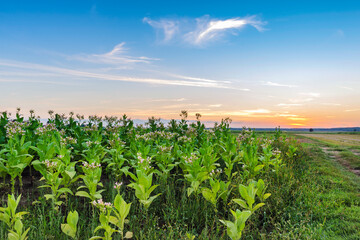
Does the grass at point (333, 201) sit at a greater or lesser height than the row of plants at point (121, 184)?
lesser

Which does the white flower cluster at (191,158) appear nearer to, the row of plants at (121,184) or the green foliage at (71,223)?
the row of plants at (121,184)

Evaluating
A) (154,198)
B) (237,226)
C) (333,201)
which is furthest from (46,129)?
(333,201)


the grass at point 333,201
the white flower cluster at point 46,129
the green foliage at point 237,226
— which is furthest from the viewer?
the white flower cluster at point 46,129

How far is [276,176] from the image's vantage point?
7.02 m

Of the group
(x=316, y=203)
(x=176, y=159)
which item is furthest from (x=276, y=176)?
(x=176, y=159)

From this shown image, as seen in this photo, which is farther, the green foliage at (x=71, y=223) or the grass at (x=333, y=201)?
the grass at (x=333, y=201)

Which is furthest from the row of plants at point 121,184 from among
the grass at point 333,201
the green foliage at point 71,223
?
the grass at point 333,201

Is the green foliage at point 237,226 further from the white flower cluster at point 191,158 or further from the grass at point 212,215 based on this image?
the white flower cluster at point 191,158

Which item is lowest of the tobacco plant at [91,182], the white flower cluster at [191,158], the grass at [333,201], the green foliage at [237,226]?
the grass at [333,201]

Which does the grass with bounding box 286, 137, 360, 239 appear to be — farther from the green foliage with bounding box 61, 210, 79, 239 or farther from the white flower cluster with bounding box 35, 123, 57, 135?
the white flower cluster with bounding box 35, 123, 57, 135

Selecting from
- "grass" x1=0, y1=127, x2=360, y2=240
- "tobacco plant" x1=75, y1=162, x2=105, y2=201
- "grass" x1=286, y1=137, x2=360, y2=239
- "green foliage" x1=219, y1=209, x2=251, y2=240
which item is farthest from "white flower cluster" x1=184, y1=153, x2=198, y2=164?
"grass" x1=286, y1=137, x2=360, y2=239

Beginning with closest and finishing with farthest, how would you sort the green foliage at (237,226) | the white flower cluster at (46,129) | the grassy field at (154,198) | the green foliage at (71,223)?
the green foliage at (71,223)
the green foliage at (237,226)
the grassy field at (154,198)
the white flower cluster at (46,129)

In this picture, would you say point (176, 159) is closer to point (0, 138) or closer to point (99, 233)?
point (99, 233)

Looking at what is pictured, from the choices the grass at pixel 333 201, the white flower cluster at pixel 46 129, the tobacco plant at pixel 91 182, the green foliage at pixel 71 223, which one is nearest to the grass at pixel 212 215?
the grass at pixel 333 201
